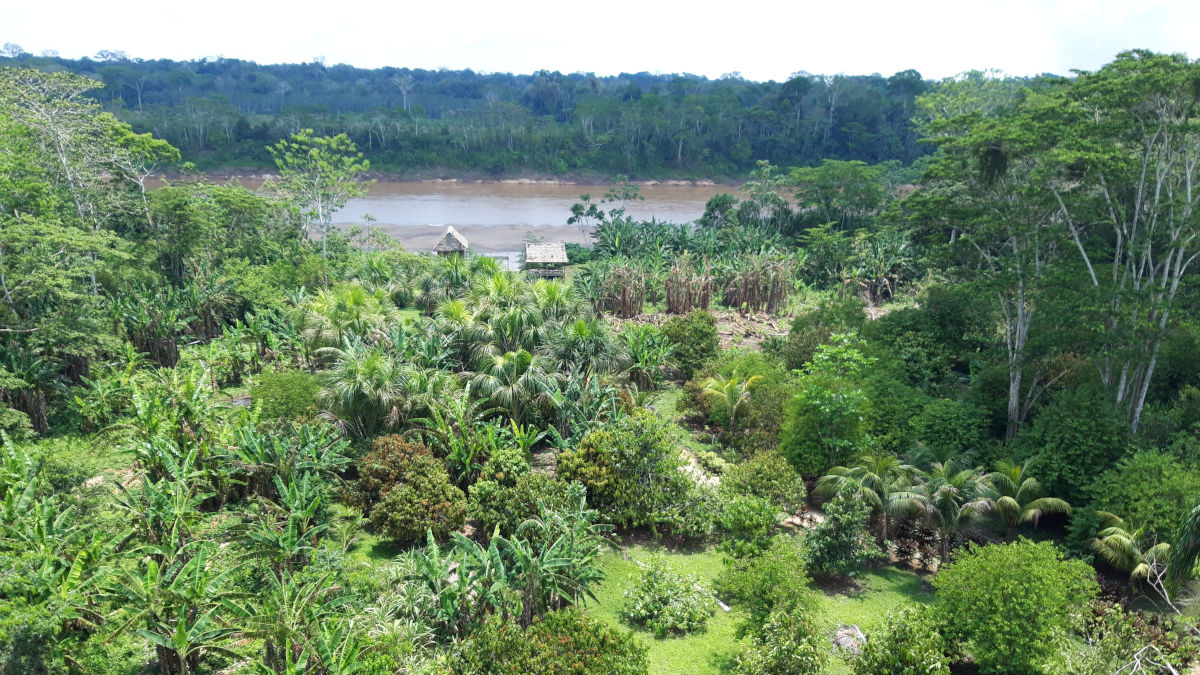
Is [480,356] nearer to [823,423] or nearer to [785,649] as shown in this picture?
[823,423]

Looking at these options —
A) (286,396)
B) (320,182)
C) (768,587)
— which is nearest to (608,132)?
(320,182)

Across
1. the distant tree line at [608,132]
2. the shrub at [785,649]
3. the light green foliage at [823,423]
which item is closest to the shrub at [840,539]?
the shrub at [785,649]

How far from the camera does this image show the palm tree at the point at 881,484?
11.6 meters

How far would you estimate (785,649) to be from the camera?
8406 mm

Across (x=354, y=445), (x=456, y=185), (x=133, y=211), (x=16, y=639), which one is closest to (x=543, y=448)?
(x=354, y=445)

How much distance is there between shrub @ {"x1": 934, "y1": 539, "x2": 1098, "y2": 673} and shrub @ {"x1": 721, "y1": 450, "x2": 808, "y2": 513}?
3.29 m

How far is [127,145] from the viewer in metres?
25.5

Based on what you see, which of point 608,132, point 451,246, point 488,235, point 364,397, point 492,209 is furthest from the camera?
point 608,132

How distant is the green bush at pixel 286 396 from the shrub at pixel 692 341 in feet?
30.4

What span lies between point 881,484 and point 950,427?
3368mm

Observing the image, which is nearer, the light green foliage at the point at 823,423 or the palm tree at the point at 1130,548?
the palm tree at the point at 1130,548

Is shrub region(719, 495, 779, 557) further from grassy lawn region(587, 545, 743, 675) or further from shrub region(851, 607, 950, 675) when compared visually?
shrub region(851, 607, 950, 675)

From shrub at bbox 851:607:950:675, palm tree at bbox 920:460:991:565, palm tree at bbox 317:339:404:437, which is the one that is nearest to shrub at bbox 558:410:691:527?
palm tree at bbox 317:339:404:437

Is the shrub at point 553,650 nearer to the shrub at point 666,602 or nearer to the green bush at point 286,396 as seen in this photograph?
the shrub at point 666,602
